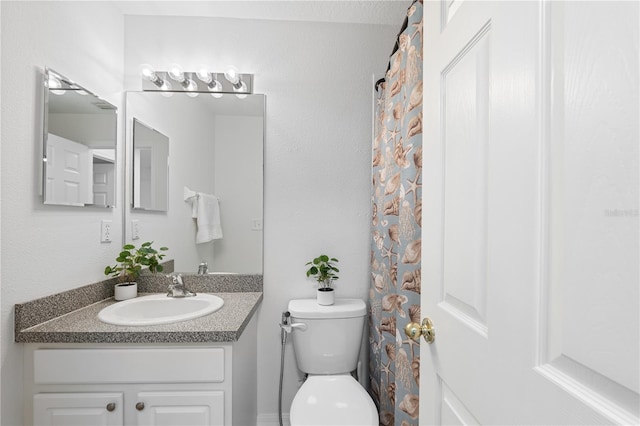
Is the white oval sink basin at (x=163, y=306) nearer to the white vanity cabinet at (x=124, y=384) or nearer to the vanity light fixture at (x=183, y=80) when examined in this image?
the white vanity cabinet at (x=124, y=384)

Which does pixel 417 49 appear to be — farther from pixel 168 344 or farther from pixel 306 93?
pixel 168 344

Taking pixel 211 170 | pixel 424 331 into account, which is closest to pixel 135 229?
pixel 211 170

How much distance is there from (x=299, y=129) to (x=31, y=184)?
123 centimetres

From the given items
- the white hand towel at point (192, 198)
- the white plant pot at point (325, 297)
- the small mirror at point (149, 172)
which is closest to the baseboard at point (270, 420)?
the white plant pot at point (325, 297)

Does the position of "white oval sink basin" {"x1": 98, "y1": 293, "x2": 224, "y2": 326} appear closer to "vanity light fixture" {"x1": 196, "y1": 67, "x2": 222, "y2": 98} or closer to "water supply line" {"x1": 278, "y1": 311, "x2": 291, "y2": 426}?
"water supply line" {"x1": 278, "y1": 311, "x2": 291, "y2": 426}

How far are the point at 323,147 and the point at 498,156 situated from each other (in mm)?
1379

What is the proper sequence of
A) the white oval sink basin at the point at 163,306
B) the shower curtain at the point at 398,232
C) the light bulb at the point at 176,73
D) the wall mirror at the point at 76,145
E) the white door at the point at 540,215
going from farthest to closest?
the light bulb at the point at 176,73, the white oval sink basin at the point at 163,306, the wall mirror at the point at 76,145, the shower curtain at the point at 398,232, the white door at the point at 540,215

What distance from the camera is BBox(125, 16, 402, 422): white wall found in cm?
181

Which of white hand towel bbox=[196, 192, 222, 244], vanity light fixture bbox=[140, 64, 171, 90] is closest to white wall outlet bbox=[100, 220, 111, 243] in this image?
white hand towel bbox=[196, 192, 222, 244]

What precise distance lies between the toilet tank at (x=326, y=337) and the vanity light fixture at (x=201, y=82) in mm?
1274

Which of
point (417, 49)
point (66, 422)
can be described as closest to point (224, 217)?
point (66, 422)

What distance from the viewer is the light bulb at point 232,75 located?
5.79 ft

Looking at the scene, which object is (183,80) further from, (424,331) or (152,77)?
(424,331)

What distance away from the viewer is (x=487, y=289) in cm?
56
